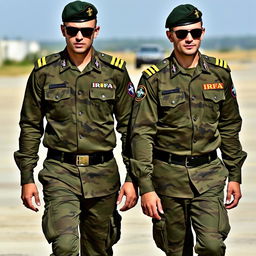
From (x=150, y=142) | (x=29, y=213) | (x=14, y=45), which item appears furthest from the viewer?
(x=14, y=45)

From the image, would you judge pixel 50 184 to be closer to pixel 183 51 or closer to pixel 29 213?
pixel 183 51

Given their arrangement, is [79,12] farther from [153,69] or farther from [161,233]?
[161,233]

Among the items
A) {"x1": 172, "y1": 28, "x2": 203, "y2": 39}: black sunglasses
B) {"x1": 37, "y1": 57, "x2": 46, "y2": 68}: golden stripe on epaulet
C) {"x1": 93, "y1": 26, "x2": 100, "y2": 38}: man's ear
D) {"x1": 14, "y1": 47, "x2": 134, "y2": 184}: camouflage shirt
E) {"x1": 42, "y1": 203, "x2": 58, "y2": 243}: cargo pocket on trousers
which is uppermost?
{"x1": 172, "y1": 28, "x2": 203, "y2": 39}: black sunglasses

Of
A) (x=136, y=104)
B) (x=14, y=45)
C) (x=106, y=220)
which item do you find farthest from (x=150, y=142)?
(x=14, y=45)

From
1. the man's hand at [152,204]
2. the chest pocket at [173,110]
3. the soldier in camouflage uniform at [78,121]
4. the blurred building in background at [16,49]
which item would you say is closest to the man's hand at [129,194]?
the soldier in camouflage uniform at [78,121]

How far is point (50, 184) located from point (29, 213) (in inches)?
166

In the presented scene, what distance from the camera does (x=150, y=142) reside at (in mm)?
6398

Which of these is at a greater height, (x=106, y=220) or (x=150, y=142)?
(x=150, y=142)

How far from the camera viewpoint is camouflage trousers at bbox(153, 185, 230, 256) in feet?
20.4

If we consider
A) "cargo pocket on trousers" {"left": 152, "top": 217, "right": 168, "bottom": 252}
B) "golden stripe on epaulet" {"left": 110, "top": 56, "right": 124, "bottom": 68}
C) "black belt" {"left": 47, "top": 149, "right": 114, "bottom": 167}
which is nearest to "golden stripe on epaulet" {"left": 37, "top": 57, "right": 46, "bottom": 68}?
A: "golden stripe on epaulet" {"left": 110, "top": 56, "right": 124, "bottom": 68}

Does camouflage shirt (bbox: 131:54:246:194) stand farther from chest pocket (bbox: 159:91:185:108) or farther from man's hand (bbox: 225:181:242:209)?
man's hand (bbox: 225:181:242:209)

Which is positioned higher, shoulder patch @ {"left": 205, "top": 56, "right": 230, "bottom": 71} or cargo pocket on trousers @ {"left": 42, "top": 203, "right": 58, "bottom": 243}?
shoulder patch @ {"left": 205, "top": 56, "right": 230, "bottom": 71}

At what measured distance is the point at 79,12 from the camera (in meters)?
6.49

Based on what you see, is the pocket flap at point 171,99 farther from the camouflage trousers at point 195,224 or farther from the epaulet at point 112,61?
the camouflage trousers at point 195,224
